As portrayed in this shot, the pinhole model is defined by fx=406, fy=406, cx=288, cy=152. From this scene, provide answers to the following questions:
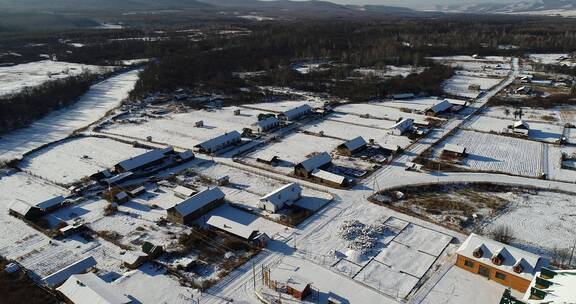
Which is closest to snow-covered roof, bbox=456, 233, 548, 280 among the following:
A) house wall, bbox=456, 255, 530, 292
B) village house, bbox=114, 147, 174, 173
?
house wall, bbox=456, 255, 530, 292

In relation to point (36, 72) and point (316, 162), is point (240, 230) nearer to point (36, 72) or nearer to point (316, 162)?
point (316, 162)

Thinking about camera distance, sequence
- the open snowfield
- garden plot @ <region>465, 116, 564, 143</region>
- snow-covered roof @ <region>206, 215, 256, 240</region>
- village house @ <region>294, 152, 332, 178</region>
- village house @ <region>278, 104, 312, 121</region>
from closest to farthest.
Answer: snow-covered roof @ <region>206, 215, 256, 240</region>, village house @ <region>294, 152, 332, 178</region>, garden plot @ <region>465, 116, 564, 143</region>, village house @ <region>278, 104, 312, 121</region>, the open snowfield

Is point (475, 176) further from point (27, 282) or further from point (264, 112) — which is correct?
point (27, 282)

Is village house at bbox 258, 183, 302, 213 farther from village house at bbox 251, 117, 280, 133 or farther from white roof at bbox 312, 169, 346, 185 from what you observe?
village house at bbox 251, 117, 280, 133

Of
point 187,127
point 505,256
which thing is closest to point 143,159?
point 187,127

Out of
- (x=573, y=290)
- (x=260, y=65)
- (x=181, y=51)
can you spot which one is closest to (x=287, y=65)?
(x=260, y=65)

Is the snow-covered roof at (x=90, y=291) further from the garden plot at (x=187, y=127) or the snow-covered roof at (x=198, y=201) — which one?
Answer: the garden plot at (x=187, y=127)

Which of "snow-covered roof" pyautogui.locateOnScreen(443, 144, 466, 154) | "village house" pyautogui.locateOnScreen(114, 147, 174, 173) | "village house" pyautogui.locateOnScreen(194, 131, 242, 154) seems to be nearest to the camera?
"village house" pyautogui.locateOnScreen(114, 147, 174, 173)

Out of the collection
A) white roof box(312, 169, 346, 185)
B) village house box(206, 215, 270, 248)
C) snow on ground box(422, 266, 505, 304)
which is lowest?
snow on ground box(422, 266, 505, 304)
